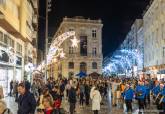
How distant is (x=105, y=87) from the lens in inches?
1539

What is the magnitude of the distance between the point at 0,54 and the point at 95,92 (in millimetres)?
12613

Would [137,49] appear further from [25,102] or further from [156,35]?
[25,102]

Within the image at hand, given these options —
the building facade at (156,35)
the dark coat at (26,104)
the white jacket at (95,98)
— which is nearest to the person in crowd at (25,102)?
the dark coat at (26,104)

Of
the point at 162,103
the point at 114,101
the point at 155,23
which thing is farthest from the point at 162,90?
the point at 155,23

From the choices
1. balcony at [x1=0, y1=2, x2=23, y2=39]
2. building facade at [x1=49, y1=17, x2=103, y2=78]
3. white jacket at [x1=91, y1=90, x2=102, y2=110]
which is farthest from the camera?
building facade at [x1=49, y1=17, x2=103, y2=78]

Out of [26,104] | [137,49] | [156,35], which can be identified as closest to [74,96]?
[26,104]

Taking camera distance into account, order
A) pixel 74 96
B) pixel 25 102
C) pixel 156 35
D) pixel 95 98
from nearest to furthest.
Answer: pixel 25 102, pixel 95 98, pixel 74 96, pixel 156 35

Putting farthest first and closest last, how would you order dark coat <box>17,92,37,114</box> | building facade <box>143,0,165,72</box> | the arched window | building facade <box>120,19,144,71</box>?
the arched window < building facade <box>120,19,144,71</box> < building facade <box>143,0,165,72</box> < dark coat <box>17,92,37,114</box>

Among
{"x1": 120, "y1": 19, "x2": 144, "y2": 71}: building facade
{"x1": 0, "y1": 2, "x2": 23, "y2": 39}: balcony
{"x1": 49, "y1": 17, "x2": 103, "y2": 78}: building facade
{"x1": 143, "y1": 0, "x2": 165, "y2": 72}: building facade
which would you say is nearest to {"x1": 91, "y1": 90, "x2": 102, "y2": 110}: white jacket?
{"x1": 0, "y1": 2, "x2": 23, "y2": 39}: balcony

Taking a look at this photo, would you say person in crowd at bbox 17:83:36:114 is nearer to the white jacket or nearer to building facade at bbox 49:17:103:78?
the white jacket

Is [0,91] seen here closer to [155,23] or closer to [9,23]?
[9,23]

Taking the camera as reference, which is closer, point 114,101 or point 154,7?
point 114,101

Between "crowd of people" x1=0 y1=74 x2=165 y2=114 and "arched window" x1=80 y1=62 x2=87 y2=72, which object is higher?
"arched window" x1=80 y1=62 x2=87 y2=72

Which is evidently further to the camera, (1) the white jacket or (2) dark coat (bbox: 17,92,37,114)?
(1) the white jacket
